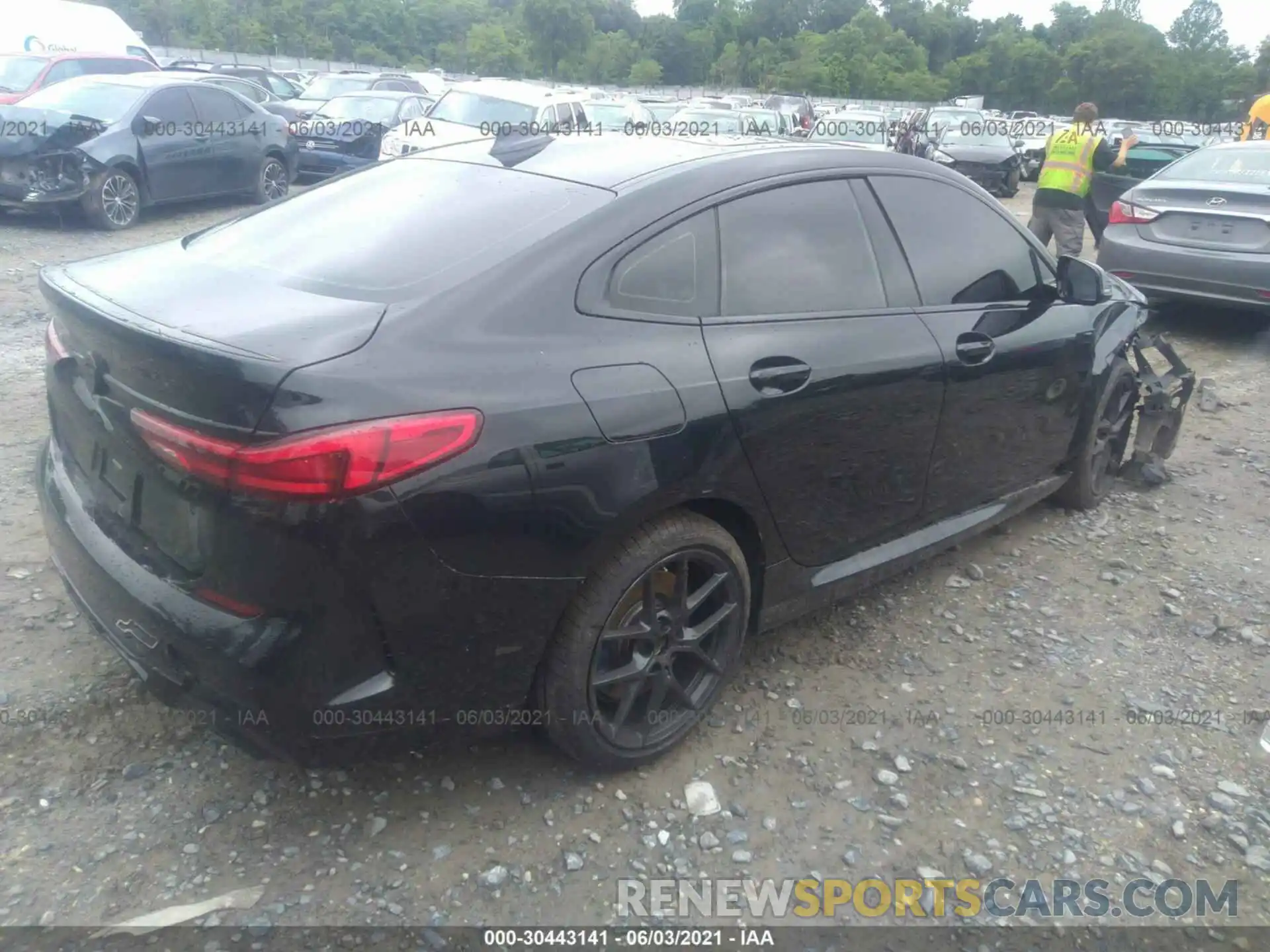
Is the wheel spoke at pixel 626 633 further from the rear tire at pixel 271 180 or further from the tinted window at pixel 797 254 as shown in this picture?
the rear tire at pixel 271 180

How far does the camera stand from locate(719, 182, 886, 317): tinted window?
2.91 metres

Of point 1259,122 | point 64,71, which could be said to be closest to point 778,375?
point 1259,122

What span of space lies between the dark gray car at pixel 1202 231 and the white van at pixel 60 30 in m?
15.5

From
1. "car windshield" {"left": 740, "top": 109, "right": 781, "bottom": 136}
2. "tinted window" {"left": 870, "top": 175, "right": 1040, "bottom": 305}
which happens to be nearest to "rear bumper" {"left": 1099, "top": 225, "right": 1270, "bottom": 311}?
"tinted window" {"left": 870, "top": 175, "right": 1040, "bottom": 305}

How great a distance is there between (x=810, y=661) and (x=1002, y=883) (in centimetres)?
104

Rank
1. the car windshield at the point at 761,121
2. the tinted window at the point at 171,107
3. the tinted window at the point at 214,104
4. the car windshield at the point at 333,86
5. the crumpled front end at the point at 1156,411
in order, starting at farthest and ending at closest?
the car windshield at the point at 761,121
the car windshield at the point at 333,86
the tinted window at the point at 214,104
the tinted window at the point at 171,107
the crumpled front end at the point at 1156,411

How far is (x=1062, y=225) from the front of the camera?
8953 millimetres

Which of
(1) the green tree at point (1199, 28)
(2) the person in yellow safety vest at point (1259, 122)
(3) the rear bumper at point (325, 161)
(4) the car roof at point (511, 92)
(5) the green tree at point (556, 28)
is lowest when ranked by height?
(3) the rear bumper at point (325, 161)

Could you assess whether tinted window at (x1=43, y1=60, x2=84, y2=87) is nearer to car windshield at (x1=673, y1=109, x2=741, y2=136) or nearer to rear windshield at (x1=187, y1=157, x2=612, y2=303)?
car windshield at (x1=673, y1=109, x2=741, y2=136)

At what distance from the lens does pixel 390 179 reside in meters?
3.22

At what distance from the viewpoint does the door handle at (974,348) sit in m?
3.46

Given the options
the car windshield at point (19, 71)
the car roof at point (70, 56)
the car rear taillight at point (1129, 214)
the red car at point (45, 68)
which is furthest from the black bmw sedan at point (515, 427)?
the car roof at point (70, 56)

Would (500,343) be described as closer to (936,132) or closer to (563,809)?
(563,809)

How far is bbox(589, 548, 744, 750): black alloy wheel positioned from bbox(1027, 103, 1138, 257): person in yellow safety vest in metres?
7.08
